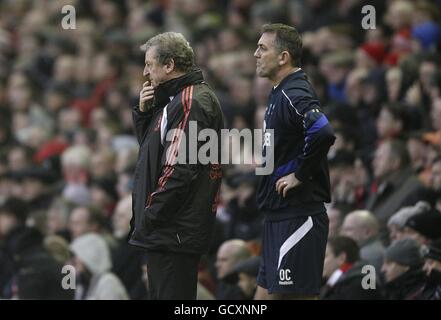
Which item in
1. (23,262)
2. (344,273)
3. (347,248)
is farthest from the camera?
(23,262)

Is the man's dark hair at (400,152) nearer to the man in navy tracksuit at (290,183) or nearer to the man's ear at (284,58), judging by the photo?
the man in navy tracksuit at (290,183)

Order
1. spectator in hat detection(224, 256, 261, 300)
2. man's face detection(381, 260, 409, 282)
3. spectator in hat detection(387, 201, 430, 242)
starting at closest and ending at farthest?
man's face detection(381, 260, 409, 282), spectator in hat detection(387, 201, 430, 242), spectator in hat detection(224, 256, 261, 300)

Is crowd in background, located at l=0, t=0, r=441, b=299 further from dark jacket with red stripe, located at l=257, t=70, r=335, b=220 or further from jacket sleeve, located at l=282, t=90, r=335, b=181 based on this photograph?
jacket sleeve, located at l=282, t=90, r=335, b=181

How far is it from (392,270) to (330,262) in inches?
21.5

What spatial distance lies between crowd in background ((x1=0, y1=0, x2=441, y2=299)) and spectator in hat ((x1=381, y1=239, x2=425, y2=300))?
12 millimetres

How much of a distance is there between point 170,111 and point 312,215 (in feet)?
3.49

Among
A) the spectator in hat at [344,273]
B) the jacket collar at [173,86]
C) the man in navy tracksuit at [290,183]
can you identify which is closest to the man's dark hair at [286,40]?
the man in navy tracksuit at [290,183]

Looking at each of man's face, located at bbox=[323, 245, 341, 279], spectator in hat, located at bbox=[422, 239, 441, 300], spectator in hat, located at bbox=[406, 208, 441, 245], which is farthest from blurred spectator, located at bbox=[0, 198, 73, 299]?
spectator in hat, located at bbox=[422, 239, 441, 300]

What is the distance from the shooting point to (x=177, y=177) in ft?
22.5

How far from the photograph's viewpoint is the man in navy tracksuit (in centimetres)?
724

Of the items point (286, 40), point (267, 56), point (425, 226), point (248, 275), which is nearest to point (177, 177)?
point (267, 56)

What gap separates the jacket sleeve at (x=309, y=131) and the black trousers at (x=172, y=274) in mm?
824

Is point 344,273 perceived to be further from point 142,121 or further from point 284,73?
point 142,121

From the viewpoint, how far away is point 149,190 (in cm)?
700
